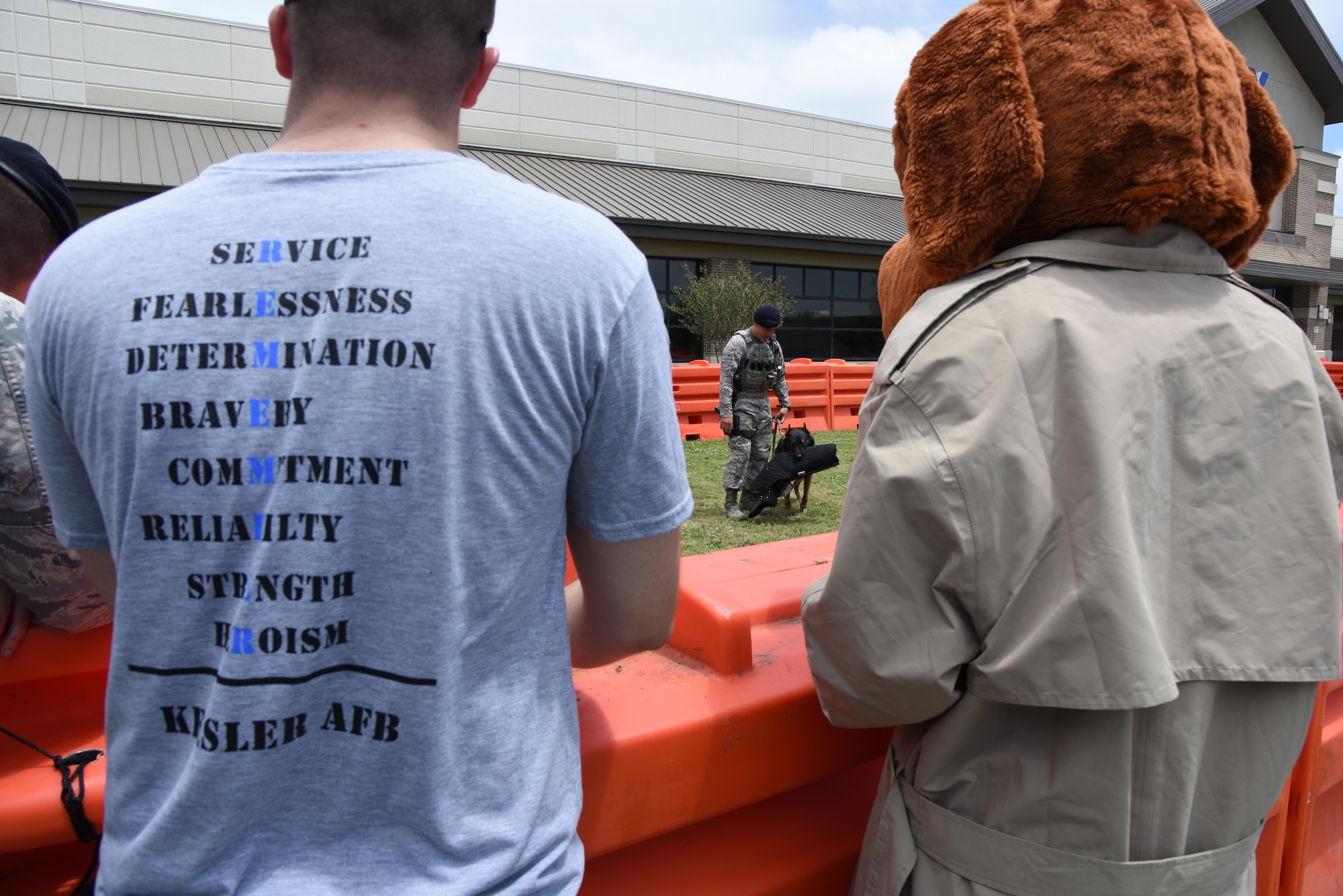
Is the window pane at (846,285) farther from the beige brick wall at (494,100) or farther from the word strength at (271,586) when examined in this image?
the word strength at (271,586)

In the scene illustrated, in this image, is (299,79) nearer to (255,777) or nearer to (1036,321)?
(255,777)

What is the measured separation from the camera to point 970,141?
3.98 ft

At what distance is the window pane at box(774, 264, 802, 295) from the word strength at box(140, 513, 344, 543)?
21724 mm

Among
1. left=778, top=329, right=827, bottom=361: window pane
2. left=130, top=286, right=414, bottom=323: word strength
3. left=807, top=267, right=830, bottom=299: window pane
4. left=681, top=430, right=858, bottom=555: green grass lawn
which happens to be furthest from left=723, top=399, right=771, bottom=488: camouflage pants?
left=807, top=267, right=830, bottom=299: window pane

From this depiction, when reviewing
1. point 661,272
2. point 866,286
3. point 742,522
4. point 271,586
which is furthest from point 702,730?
point 866,286

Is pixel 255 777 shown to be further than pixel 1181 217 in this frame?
No

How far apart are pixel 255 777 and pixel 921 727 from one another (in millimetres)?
965

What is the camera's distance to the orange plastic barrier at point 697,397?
12867 mm

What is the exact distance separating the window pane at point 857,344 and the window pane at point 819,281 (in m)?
1.21

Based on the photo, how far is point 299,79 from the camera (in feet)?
2.96

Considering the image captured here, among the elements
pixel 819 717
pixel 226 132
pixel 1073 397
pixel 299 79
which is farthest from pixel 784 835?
pixel 226 132

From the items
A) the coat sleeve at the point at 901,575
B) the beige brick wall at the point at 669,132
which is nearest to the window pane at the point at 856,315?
the beige brick wall at the point at 669,132

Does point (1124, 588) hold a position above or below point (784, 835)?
above

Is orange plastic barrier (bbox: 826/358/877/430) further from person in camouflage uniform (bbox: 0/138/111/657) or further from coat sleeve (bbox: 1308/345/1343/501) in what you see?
person in camouflage uniform (bbox: 0/138/111/657)
